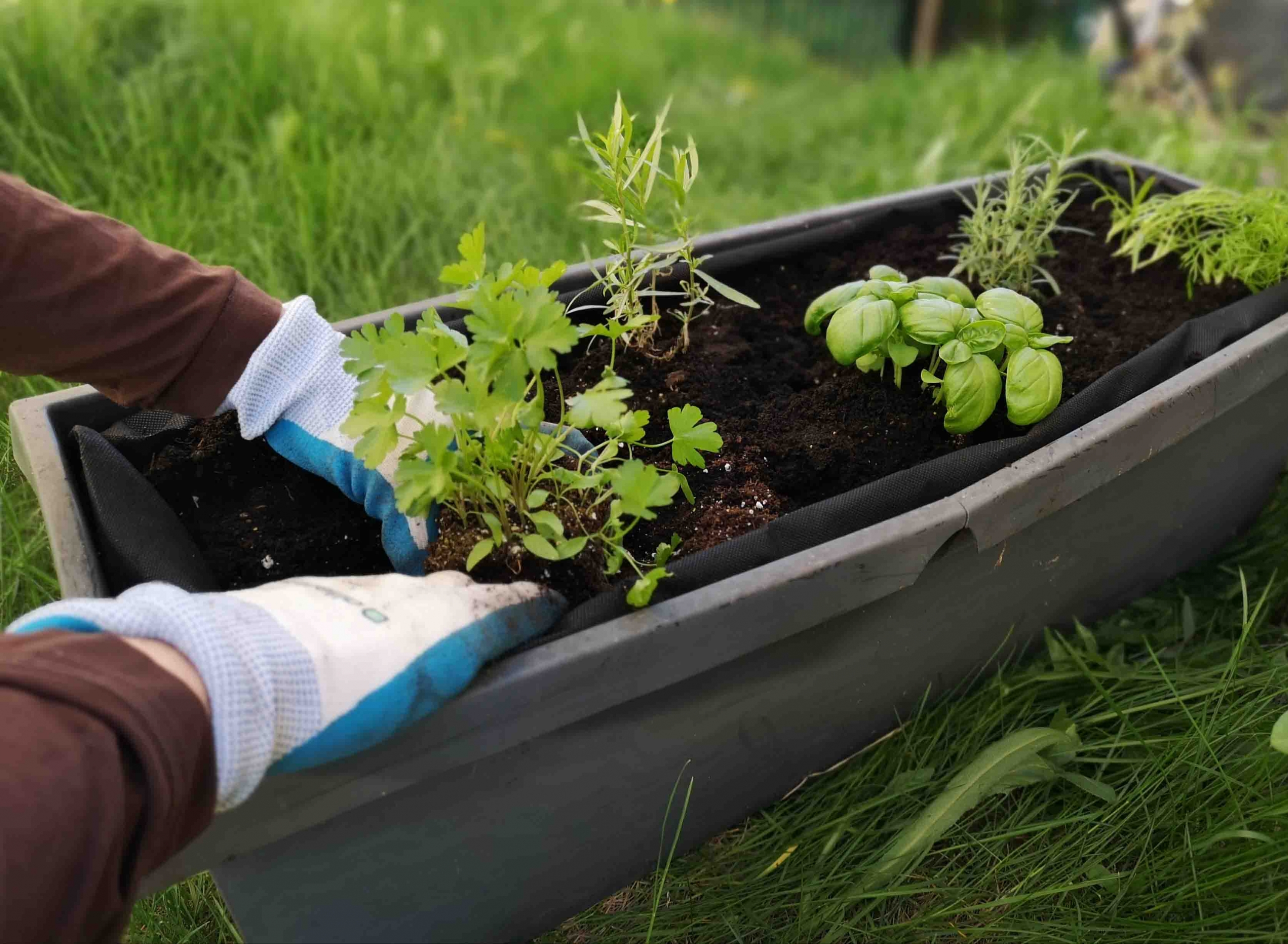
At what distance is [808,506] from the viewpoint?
1.22 metres

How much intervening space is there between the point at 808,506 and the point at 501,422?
41 cm

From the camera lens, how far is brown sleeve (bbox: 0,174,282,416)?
1126mm

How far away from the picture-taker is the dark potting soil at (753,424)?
4.10ft

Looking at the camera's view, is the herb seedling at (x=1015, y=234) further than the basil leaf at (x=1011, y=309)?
Yes

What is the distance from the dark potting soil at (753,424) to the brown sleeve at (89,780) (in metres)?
0.39

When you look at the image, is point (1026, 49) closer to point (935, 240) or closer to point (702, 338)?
point (935, 240)

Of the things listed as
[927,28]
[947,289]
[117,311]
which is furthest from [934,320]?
[927,28]

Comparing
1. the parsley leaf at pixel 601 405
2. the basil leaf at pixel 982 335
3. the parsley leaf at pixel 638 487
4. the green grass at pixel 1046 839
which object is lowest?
the green grass at pixel 1046 839

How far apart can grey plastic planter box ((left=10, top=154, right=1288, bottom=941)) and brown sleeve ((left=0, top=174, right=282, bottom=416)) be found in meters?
0.11

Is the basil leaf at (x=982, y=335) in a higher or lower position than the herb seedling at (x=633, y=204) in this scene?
lower

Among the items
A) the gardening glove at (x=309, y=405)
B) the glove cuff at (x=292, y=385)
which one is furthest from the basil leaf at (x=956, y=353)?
the glove cuff at (x=292, y=385)

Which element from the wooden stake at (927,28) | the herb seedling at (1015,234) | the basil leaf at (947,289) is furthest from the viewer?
the wooden stake at (927,28)

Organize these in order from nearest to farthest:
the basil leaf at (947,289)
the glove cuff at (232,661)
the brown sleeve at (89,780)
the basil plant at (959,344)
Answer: the brown sleeve at (89,780)
the glove cuff at (232,661)
the basil plant at (959,344)
the basil leaf at (947,289)

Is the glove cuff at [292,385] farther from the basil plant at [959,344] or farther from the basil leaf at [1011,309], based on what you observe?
the basil leaf at [1011,309]
